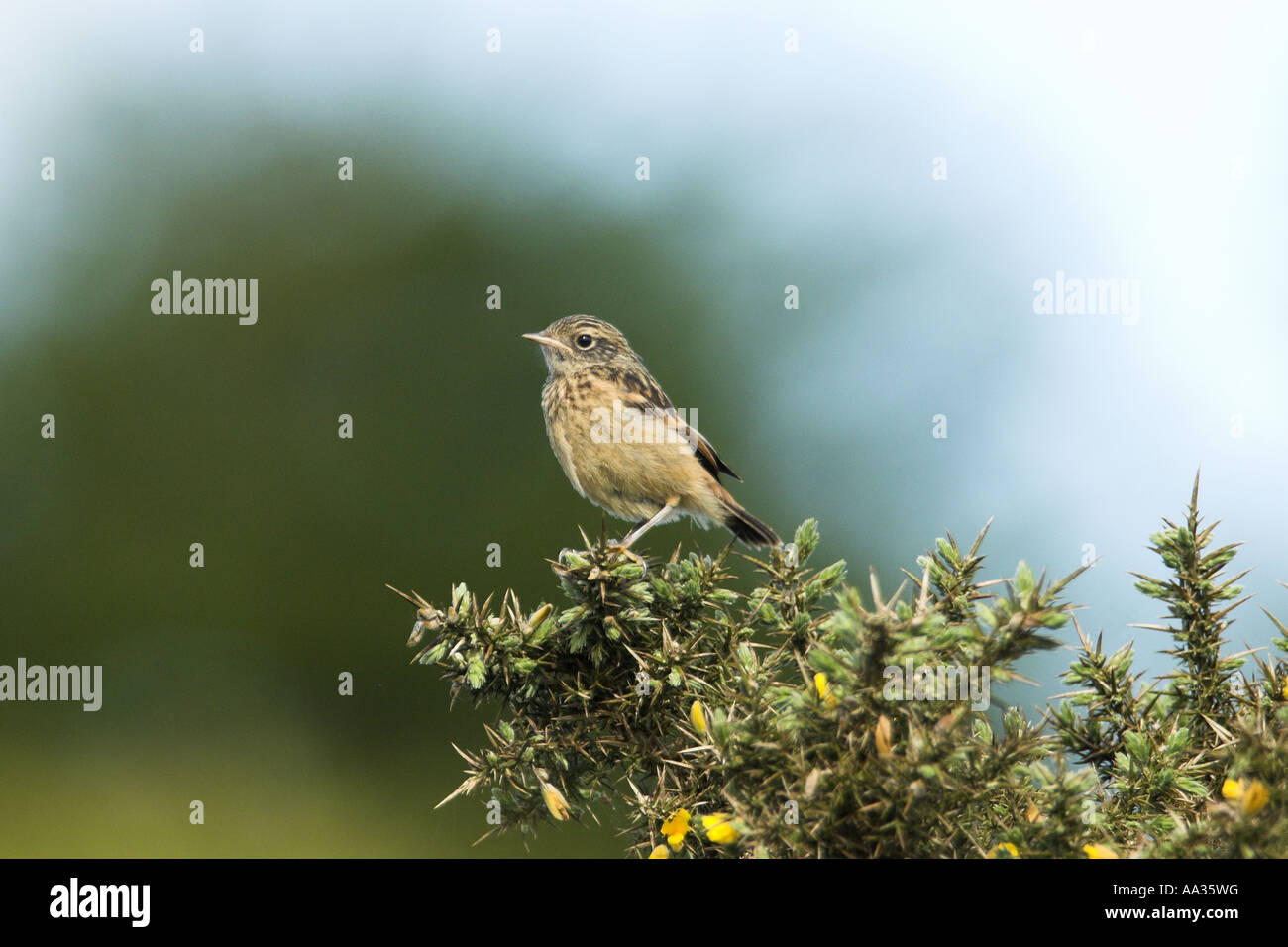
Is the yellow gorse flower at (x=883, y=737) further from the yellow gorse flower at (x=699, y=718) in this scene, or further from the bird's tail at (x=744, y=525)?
the bird's tail at (x=744, y=525)

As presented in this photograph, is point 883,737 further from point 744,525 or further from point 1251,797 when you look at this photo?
point 744,525

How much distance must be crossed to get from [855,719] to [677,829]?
61 cm

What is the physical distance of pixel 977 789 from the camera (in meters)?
2.04

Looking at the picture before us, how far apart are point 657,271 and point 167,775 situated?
17.8 feet

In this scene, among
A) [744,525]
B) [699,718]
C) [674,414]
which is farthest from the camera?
[674,414]

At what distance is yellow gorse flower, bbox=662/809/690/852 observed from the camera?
2.38m

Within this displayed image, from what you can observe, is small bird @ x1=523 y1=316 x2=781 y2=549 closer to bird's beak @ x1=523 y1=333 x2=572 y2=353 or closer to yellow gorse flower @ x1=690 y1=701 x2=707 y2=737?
bird's beak @ x1=523 y1=333 x2=572 y2=353

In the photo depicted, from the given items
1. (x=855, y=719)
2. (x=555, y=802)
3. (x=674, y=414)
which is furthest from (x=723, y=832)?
(x=674, y=414)

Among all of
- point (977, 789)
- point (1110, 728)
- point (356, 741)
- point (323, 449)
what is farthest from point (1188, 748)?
point (323, 449)

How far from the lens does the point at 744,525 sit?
5.19 metres

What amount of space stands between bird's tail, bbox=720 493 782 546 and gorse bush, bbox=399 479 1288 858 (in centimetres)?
174

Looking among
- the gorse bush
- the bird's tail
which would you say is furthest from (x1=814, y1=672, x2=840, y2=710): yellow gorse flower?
the bird's tail

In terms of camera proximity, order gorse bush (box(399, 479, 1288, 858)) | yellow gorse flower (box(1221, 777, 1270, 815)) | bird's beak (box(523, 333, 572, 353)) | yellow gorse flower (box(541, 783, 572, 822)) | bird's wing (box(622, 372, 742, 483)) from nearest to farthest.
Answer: yellow gorse flower (box(1221, 777, 1270, 815)) < gorse bush (box(399, 479, 1288, 858)) < yellow gorse flower (box(541, 783, 572, 822)) < bird's wing (box(622, 372, 742, 483)) < bird's beak (box(523, 333, 572, 353))

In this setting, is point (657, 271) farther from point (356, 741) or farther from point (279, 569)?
point (356, 741)
